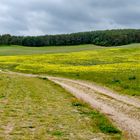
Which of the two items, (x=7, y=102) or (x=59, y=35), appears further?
(x=59, y=35)

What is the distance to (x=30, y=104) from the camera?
2530 centimetres

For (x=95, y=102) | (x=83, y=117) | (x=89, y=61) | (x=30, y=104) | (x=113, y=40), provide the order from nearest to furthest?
(x=83, y=117), (x=30, y=104), (x=95, y=102), (x=89, y=61), (x=113, y=40)

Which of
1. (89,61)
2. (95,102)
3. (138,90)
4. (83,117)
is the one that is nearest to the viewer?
(83,117)

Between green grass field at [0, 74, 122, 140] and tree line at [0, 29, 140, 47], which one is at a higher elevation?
tree line at [0, 29, 140, 47]

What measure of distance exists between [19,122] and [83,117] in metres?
3.66

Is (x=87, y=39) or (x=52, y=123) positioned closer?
(x=52, y=123)

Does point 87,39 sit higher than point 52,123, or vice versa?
point 87,39

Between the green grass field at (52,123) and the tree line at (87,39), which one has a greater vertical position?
the tree line at (87,39)

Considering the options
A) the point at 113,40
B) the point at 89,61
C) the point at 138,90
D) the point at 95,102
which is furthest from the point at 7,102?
the point at 113,40

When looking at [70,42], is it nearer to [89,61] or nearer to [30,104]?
[89,61]

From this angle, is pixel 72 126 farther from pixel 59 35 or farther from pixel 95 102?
pixel 59 35

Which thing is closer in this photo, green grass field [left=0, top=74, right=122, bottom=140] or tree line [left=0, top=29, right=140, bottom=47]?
green grass field [left=0, top=74, right=122, bottom=140]

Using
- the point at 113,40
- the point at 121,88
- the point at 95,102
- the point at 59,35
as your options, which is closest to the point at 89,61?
the point at 121,88

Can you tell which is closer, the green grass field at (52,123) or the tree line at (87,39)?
the green grass field at (52,123)
